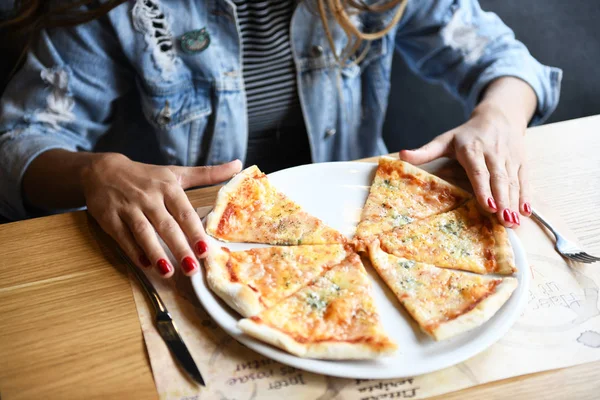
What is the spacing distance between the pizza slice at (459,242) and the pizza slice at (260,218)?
0.14 m

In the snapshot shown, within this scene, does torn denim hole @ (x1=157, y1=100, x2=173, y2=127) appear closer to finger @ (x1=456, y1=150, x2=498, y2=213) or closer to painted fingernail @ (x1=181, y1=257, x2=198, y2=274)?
painted fingernail @ (x1=181, y1=257, x2=198, y2=274)

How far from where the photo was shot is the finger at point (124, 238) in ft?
3.62

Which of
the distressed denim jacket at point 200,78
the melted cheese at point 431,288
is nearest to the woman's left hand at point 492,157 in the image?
the melted cheese at point 431,288

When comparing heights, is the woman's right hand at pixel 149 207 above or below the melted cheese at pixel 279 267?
above

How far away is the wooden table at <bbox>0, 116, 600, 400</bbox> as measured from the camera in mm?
891

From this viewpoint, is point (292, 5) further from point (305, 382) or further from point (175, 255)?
point (305, 382)

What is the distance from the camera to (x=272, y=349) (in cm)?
90

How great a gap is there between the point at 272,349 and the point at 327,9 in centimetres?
113

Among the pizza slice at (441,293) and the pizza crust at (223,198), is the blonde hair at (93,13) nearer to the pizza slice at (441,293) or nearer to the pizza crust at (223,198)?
the pizza crust at (223,198)

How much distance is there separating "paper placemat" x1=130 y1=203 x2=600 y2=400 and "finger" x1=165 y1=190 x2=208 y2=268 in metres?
0.08

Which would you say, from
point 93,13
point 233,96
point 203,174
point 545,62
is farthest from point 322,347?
point 545,62

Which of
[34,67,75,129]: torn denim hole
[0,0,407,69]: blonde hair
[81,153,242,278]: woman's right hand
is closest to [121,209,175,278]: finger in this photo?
[81,153,242,278]: woman's right hand

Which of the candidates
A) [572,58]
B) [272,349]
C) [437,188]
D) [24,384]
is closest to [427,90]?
[572,58]

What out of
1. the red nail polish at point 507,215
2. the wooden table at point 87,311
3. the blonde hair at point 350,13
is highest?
the blonde hair at point 350,13
